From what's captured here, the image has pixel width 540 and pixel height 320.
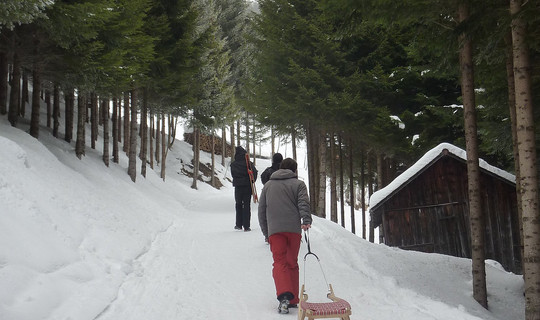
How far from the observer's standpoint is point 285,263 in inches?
207

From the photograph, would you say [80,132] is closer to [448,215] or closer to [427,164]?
[427,164]

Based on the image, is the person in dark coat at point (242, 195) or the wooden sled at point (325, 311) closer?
the wooden sled at point (325, 311)

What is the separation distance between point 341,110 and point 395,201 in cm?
440

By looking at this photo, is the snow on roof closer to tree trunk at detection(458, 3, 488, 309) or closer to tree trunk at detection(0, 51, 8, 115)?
tree trunk at detection(458, 3, 488, 309)

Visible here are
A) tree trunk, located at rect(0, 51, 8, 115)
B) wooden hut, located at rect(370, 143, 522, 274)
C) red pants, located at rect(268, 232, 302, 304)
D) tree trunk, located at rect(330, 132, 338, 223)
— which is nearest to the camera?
red pants, located at rect(268, 232, 302, 304)

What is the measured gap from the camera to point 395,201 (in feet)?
51.9

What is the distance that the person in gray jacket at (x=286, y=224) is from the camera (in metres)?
5.16

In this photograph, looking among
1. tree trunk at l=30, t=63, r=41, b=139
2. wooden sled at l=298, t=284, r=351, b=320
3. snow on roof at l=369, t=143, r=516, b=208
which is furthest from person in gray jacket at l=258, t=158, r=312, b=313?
snow on roof at l=369, t=143, r=516, b=208

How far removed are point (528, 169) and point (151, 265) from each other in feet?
21.7

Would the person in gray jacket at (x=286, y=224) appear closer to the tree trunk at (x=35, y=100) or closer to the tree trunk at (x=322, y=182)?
the tree trunk at (x=35, y=100)

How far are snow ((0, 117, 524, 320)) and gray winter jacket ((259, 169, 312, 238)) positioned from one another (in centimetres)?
111

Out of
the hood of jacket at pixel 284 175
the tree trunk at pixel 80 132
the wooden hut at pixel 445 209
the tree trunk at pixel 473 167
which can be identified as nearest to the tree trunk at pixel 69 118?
the tree trunk at pixel 80 132

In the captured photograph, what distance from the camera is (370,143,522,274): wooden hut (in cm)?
1441

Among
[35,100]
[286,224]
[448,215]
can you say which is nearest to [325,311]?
[286,224]
